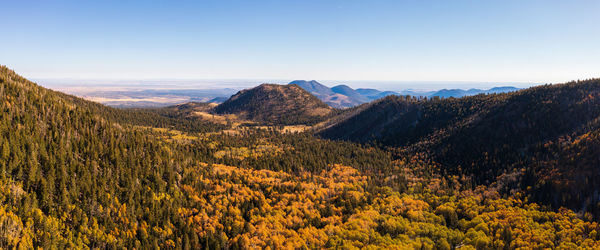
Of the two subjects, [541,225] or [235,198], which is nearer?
[541,225]

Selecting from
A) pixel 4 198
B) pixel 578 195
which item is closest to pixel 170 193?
pixel 4 198

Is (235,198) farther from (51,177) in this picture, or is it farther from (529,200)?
(529,200)

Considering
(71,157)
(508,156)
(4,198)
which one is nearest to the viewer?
(4,198)

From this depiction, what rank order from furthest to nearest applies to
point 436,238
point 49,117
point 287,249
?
point 49,117 < point 436,238 < point 287,249

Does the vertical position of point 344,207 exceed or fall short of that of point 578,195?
it falls short

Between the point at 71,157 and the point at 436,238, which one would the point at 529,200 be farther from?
the point at 71,157

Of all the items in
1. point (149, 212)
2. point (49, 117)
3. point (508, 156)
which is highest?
point (49, 117)

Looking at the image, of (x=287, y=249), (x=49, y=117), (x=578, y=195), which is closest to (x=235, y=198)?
(x=287, y=249)
